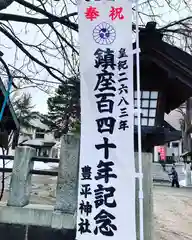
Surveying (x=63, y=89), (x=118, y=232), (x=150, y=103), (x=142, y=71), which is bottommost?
(x=118, y=232)

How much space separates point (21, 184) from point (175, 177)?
784 inches

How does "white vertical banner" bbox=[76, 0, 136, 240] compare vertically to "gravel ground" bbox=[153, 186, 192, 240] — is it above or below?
above

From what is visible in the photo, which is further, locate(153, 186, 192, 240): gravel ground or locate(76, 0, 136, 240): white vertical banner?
locate(153, 186, 192, 240): gravel ground

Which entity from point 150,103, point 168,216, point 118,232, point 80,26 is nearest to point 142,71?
point 150,103

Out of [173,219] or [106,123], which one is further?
[173,219]

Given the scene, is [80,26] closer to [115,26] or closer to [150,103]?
[115,26]

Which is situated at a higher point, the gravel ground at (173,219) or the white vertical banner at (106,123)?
the white vertical banner at (106,123)

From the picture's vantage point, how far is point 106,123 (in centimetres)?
334

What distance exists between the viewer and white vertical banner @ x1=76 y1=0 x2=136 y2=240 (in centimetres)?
321

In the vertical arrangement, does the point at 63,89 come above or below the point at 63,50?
below

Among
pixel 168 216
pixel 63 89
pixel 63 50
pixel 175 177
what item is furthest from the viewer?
pixel 175 177

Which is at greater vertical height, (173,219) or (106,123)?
(106,123)

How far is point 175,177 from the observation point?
Answer: 72.1 feet

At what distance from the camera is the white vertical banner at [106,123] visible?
321 cm
